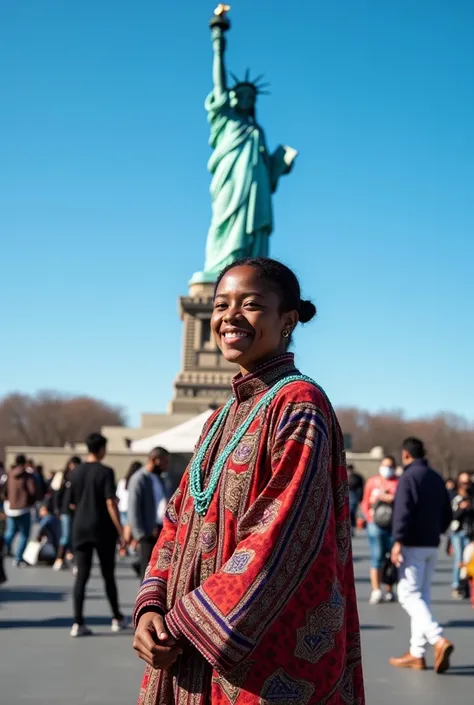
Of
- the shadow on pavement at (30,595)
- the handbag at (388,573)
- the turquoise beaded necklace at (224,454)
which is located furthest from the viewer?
the handbag at (388,573)

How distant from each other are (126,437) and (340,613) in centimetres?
2841

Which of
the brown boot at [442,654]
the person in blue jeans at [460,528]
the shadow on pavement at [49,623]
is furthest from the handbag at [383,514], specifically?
the brown boot at [442,654]

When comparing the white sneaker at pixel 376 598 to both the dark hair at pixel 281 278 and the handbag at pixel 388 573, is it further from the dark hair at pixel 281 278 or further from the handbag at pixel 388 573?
the dark hair at pixel 281 278

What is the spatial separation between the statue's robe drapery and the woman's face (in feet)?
82.9

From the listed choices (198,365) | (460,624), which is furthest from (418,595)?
(198,365)

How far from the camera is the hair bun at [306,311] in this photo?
2.50 metres

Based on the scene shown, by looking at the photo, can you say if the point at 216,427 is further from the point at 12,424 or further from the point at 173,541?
the point at 12,424

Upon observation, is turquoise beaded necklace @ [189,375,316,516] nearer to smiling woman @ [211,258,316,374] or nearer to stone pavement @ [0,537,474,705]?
smiling woman @ [211,258,316,374]

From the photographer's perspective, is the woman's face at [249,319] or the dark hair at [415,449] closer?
the woman's face at [249,319]

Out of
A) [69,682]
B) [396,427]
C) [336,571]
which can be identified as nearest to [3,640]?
[69,682]

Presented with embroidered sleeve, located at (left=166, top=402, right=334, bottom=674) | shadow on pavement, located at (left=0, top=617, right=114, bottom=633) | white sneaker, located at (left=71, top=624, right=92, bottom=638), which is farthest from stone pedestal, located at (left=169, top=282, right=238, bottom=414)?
embroidered sleeve, located at (left=166, top=402, right=334, bottom=674)

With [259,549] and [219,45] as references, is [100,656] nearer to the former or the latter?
[259,549]

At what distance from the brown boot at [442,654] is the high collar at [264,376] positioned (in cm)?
401

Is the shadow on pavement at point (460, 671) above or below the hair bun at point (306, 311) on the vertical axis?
below
